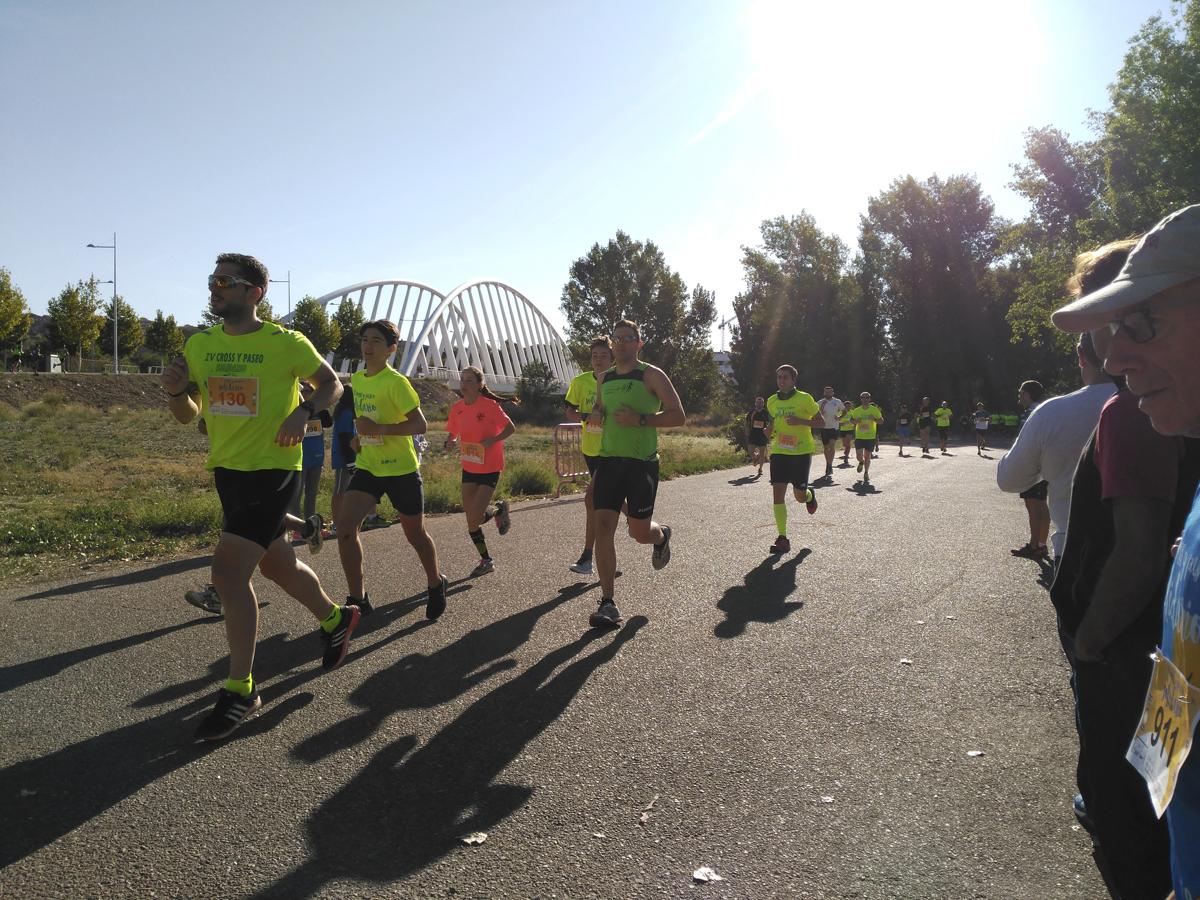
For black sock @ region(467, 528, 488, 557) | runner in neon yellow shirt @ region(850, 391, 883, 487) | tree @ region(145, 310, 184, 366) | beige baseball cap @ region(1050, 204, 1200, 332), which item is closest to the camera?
beige baseball cap @ region(1050, 204, 1200, 332)

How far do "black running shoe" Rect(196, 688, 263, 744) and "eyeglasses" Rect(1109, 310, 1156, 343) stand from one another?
369cm

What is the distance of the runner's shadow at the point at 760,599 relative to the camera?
5891mm

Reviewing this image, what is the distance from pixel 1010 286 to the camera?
53250 millimetres

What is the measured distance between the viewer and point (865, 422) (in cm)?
1842

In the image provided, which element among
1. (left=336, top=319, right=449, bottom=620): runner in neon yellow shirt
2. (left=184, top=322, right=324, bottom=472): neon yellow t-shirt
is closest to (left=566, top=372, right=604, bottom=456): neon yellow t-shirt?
(left=336, top=319, right=449, bottom=620): runner in neon yellow shirt

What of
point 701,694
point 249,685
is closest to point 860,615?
point 701,694

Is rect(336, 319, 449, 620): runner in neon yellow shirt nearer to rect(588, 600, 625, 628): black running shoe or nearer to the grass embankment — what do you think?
rect(588, 600, 625, 628): black running shoe

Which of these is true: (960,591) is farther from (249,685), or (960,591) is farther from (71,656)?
(71,656)

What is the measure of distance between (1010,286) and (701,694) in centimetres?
5563

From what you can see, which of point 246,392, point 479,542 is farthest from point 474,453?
point 246,392

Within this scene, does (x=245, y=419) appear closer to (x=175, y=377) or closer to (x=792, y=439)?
(x=175, y=377)

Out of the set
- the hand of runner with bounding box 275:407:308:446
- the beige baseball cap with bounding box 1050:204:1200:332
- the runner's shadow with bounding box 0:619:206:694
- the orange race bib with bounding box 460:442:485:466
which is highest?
the beige baseball cap with bounding box 1050:204:1200:332

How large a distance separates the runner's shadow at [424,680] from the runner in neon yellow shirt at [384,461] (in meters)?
0.68

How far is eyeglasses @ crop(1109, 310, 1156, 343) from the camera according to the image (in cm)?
148
